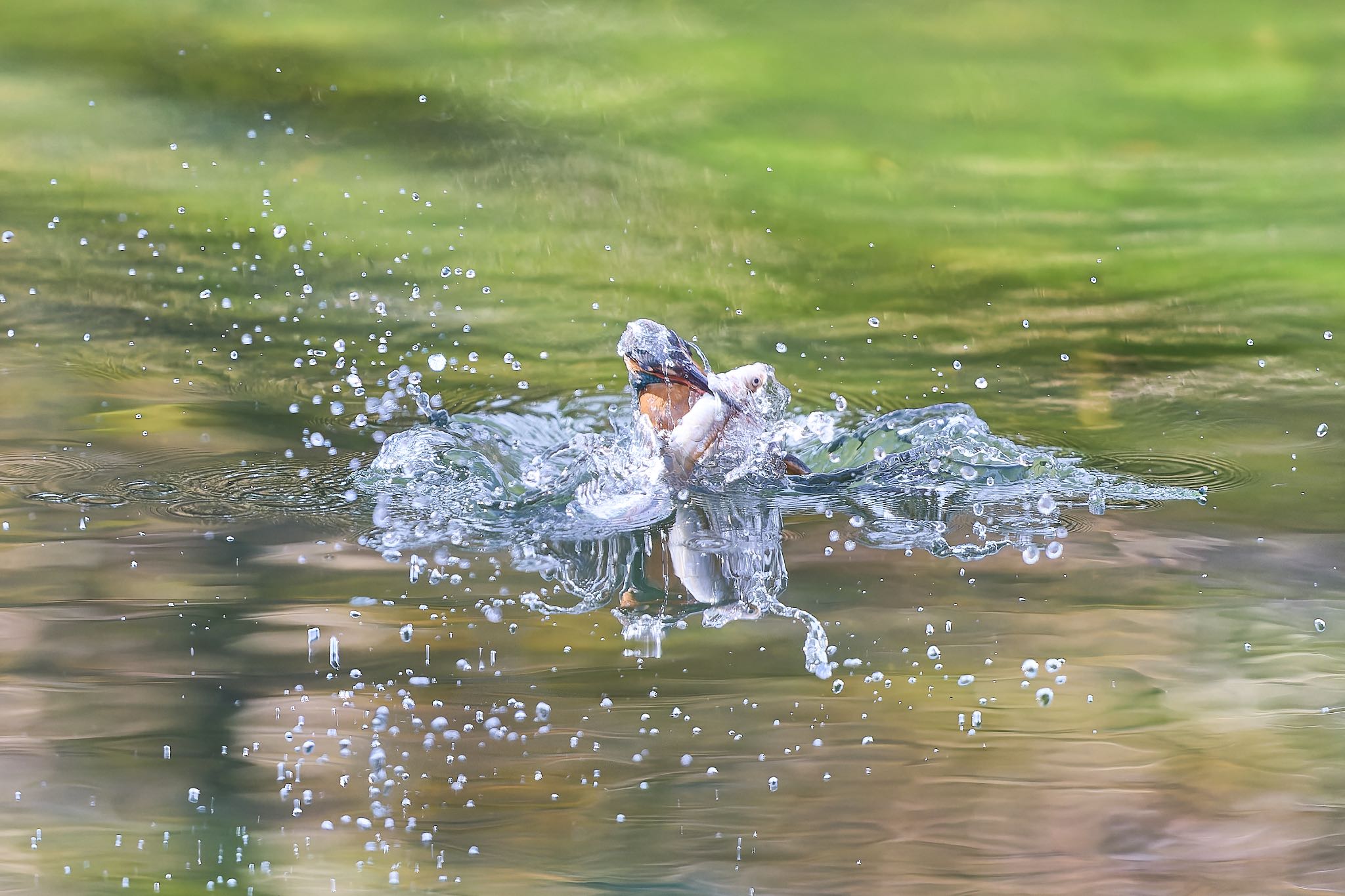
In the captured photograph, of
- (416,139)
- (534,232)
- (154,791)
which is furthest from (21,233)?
(154,791)

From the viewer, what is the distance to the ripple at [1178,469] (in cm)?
203

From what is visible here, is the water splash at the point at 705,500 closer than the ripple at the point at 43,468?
Yes

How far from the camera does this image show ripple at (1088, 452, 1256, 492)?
2031 mm

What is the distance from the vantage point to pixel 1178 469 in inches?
81.4

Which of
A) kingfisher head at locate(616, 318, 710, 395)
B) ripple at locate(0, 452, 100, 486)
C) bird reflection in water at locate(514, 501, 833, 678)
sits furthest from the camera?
ripple at locate(0, 452, 100, 486)

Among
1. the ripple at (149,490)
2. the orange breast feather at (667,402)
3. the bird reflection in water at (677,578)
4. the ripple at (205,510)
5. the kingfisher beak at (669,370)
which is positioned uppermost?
the kingfisher beak at (669,370)

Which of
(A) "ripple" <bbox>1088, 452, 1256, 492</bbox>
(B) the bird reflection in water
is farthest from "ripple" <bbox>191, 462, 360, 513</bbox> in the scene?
(A) "ripple" <bbox>1088, 452, 1256, 492</bbox>

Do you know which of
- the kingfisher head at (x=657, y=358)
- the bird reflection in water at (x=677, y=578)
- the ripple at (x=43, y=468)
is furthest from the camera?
the ripple at (x=43, y=468)

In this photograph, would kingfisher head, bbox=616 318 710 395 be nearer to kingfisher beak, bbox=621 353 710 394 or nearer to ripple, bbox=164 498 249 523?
kingfisher beak, bbox=621 353 710 394

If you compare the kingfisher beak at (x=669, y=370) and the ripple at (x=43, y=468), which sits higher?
the kingfisher beak at (x=669, y=370)

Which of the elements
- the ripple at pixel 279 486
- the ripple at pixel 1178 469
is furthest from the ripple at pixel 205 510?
the ripple at pixel 1178 469

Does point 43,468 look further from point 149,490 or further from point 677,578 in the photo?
point 677,578

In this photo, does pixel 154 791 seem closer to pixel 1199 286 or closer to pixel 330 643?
pixel 330 643

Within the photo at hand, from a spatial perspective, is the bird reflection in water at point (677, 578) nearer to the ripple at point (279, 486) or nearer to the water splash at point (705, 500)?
the water splash at point (705, 500)
